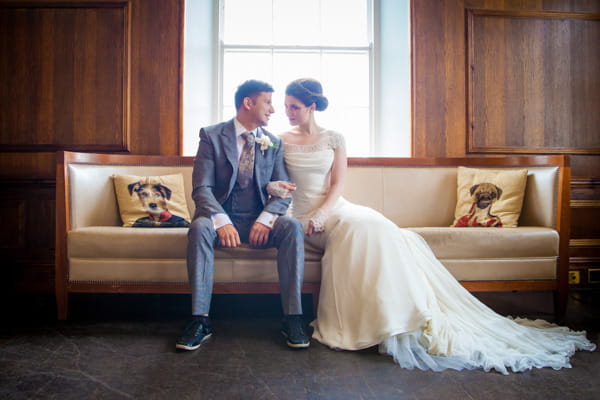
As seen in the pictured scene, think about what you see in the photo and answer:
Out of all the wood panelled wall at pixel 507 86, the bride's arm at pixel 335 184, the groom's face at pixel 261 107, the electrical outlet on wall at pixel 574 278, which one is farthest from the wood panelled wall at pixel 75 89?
the electrical outlet on wall at pixel 574 278

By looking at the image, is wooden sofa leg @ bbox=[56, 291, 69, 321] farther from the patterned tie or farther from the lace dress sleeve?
the lace dress sleeve

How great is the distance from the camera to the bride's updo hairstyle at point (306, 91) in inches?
84.5

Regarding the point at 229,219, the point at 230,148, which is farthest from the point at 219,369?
the point at 230,148

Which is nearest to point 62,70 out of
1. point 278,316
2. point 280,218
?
point 280,218

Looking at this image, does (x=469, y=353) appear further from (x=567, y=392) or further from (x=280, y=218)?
(x=280, y=218)

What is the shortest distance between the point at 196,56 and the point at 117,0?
2.26 ft

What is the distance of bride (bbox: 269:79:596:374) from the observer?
1.47 m

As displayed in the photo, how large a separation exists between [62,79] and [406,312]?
2996 millimetres

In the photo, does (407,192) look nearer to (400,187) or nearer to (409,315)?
(400,187)

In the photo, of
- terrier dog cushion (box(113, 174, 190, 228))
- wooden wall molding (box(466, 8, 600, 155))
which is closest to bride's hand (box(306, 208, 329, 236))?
terrier dog cushion (box(113, 174, 190, 228))

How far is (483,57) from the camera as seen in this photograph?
123 inches

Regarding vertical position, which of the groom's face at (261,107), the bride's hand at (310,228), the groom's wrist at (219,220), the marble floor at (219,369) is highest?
the groom's face at (261,107)

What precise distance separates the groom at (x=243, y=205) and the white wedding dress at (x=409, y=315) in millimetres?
179

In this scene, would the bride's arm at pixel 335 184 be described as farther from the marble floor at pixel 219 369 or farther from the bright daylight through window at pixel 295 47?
the bright daylight through window at pixel 295 47
